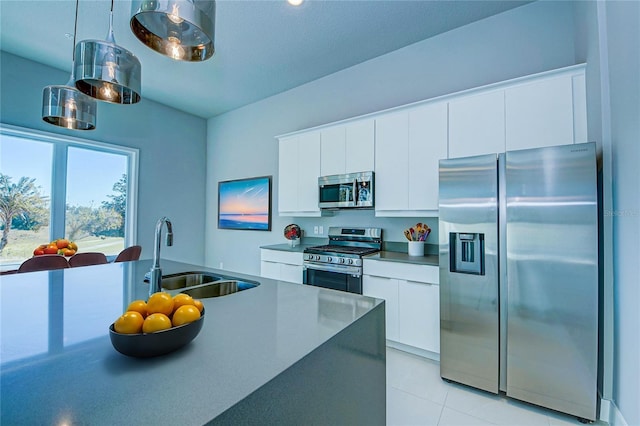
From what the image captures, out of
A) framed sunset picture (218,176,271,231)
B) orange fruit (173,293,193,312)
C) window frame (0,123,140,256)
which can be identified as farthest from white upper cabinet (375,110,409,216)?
window frame (0,123,140,256)

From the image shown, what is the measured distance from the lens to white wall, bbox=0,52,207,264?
3436 millimetres

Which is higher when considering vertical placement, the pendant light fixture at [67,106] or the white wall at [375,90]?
the white wall at [375,90]

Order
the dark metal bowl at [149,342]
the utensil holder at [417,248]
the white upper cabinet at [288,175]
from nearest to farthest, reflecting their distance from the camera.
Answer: the dark metal bowl at [149,342] < the utensil holder at [417,248] < the white upper cabinet at [288,175]

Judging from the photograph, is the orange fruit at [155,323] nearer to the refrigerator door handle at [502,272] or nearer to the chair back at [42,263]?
the refrigerator door handle at [502,272]

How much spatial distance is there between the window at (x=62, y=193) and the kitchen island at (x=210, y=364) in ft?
9.35

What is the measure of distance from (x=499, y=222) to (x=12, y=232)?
5217 millimetres

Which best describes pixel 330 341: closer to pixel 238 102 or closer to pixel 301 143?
pixel 301 143

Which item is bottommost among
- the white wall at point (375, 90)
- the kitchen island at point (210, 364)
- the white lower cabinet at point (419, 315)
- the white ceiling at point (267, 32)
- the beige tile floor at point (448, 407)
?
the beige tile floor at point (448, 407)

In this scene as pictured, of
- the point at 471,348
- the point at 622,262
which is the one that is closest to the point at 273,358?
the point at 471,348

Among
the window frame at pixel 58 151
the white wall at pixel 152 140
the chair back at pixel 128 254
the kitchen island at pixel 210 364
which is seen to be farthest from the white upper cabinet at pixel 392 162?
the window frame at pixel 58 151

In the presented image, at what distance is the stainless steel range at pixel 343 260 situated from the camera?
290 cm

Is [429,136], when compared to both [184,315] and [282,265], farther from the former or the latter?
[184,315]

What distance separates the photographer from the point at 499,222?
2.05 metres

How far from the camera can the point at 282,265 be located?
3580 millimetres
